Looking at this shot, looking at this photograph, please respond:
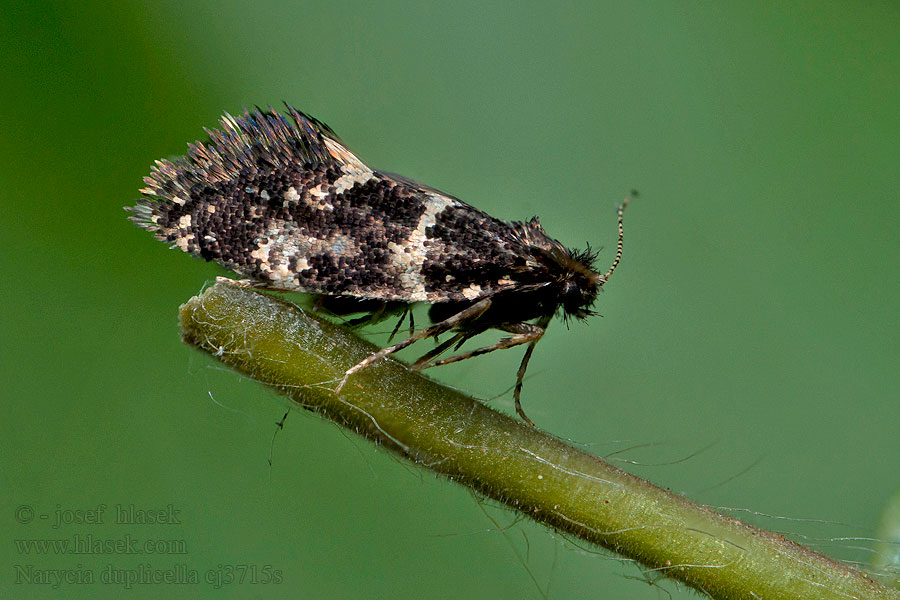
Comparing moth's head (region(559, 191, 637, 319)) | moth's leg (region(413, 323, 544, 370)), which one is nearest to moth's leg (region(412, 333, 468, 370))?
moth's leg (region(413, 323, 544, 370))

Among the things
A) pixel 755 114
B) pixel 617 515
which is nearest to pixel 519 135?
pixel 755 114

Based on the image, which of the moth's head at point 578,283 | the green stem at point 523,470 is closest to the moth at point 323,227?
the moth's head at point 578,283

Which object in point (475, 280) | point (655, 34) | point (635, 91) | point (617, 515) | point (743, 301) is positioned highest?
point (655, 34)

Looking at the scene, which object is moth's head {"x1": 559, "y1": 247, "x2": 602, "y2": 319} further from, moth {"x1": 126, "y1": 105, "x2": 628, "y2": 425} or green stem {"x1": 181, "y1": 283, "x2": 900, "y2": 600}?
green stem {"x1": 181, "y1": 283, "x2": 900, "y2": 600}

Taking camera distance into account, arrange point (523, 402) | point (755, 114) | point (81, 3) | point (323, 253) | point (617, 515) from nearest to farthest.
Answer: point (617, 515) < point (323, 253) < point (81, 3) < point (523, 402) < point (755, 114)

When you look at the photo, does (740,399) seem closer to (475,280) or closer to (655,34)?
(475,280)

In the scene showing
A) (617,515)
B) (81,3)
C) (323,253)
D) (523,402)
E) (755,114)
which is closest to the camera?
(617,515)
